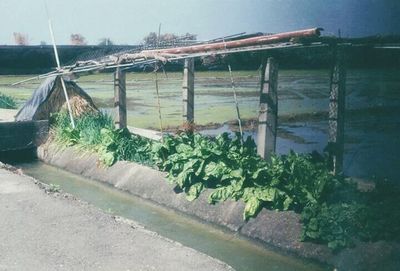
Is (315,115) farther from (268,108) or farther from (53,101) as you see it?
(268,108)

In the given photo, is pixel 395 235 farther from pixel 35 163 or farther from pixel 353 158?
pixel 35 163

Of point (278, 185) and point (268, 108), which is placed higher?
point (268, 108)

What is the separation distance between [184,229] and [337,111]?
10.5 feet

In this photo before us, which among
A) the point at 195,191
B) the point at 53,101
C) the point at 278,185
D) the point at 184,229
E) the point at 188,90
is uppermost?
the point at 188,90

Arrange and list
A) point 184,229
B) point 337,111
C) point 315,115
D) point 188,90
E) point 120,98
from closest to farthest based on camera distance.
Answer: point 337,111 < point 184,229 < point 188,90 < point 120,98 < point 315,115

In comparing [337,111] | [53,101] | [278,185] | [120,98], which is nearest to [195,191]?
[278,185]

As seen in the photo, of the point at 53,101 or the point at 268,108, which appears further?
the point at 53,101

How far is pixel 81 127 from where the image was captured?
12.3 m

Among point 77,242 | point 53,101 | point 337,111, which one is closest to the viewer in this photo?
point 77,242

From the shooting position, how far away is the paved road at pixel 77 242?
17.2 feet

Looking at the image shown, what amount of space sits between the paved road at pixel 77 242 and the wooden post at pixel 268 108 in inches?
106

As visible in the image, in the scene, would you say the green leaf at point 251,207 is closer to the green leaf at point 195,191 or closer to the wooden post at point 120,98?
the green leaf at point 195,191

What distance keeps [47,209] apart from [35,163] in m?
5.89

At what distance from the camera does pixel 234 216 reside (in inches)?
279
